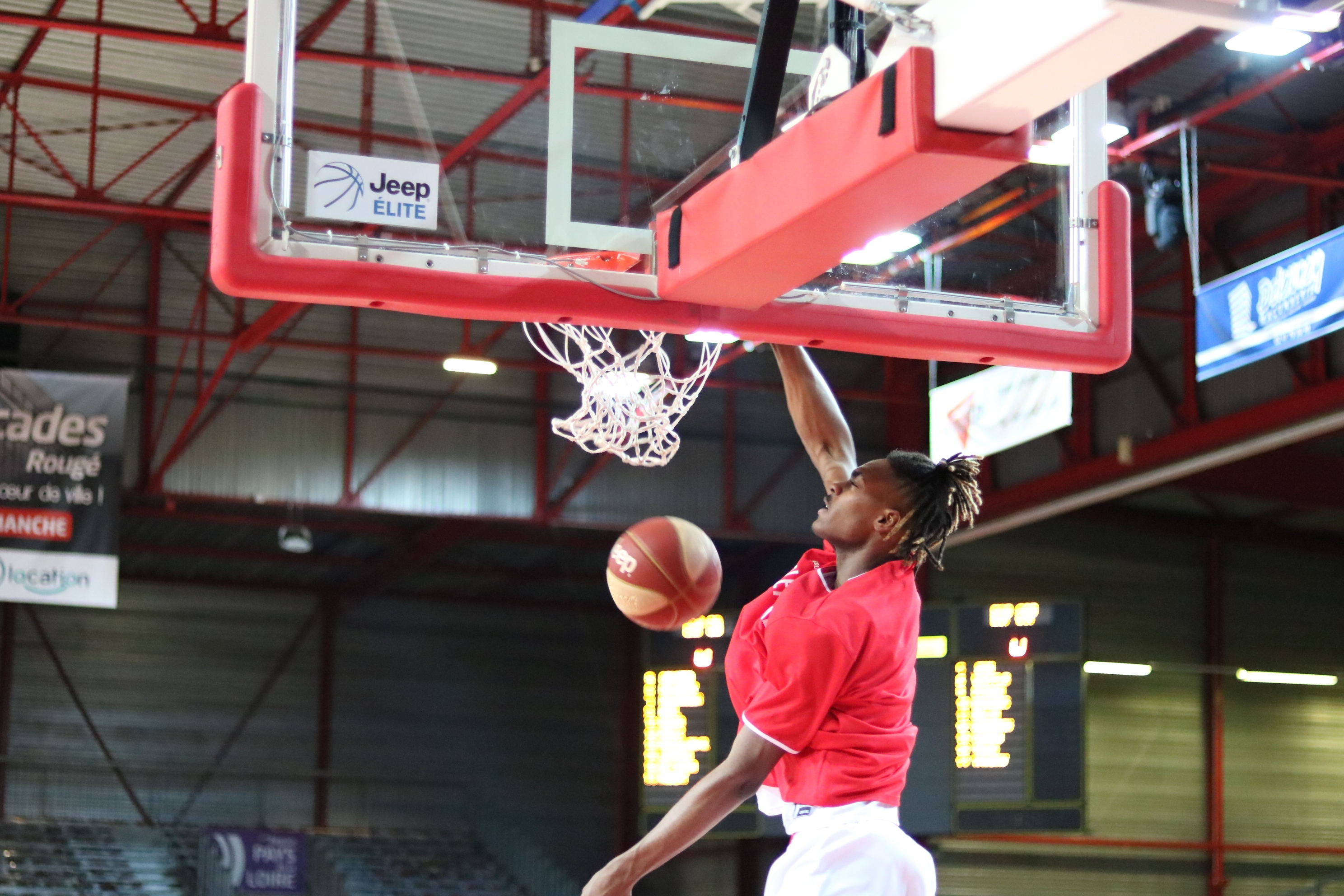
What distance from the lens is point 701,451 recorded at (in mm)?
20594

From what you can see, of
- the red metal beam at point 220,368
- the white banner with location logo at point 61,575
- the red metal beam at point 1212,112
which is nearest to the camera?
the red metal beam at point 1212,112

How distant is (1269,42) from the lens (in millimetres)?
11117

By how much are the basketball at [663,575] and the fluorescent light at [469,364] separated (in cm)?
1023

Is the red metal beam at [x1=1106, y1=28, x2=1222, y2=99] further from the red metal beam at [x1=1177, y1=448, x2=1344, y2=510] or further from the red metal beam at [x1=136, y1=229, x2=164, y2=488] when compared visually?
the red metal beam at [x1=136, y1=229, x2=164, y2=488]

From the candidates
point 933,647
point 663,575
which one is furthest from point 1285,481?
point 663,575

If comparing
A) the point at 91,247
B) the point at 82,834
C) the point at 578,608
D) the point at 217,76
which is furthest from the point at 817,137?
the point at 578,608

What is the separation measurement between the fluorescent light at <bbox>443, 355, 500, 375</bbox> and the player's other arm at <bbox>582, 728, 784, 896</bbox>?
1288 cm

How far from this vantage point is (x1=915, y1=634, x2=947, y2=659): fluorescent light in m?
15.7

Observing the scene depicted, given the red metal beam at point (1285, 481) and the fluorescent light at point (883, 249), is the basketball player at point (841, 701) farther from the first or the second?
the red metal beam at point (1285, 481)

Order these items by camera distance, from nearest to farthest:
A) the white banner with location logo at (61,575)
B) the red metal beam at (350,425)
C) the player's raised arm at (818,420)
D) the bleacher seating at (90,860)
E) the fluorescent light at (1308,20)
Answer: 1. the fluorescent light at (1308,20)
2. the player's raised arm at (818,420)
3. the white banner with location logo at (61,575)
4. the red metal beam at (350,425)
5. the bleacher seating at (90,860)

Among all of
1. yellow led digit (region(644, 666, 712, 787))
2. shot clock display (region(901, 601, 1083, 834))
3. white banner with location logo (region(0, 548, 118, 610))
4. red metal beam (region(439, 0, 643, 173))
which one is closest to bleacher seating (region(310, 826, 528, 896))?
yellow led digit (region(644, 666, 712, 787))

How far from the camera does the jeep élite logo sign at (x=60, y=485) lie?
1565 cm

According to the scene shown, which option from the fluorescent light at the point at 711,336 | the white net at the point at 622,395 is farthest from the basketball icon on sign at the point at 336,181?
the white net at the point at 622,395

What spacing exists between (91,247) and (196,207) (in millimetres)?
3052
